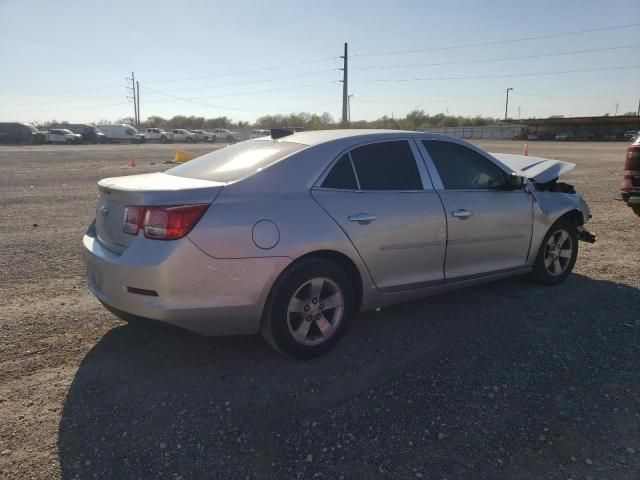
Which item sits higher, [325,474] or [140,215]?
[140,215]

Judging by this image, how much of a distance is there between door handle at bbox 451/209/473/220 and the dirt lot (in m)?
0.90

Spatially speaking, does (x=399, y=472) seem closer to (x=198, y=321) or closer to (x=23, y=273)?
(x=198, y=321)

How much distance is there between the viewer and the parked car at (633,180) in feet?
23.7

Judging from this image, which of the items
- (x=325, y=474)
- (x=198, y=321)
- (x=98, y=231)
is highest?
(x=98, y=231)

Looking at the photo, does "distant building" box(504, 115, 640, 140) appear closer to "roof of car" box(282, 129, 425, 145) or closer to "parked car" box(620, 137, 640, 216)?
"parked car" box(620, 137, 640, 216)

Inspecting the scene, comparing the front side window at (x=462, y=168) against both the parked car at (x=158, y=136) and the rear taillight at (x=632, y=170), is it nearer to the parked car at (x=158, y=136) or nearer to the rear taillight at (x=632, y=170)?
the rear taillight at (x=632, y=170)

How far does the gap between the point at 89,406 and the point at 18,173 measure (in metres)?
16.9

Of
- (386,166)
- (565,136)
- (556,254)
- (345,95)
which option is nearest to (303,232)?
(386,166)

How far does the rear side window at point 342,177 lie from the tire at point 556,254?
241cm

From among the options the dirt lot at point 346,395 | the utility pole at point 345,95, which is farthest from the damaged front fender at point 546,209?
the utility pole at point 345,95

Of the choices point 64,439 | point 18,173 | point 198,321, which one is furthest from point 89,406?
point 18,173

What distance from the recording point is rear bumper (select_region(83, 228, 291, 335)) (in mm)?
2977

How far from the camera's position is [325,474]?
7.89 ft

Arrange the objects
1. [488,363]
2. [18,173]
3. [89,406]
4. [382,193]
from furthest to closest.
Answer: [18,173] → [382,193] → [488,363] → [89,406]
